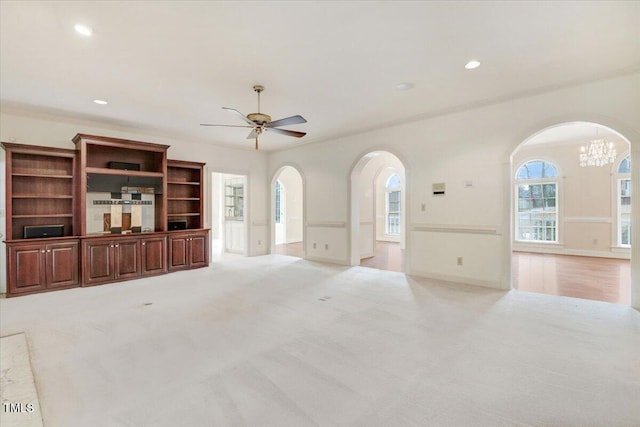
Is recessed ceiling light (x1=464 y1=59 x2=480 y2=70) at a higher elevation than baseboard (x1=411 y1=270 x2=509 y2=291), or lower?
higher

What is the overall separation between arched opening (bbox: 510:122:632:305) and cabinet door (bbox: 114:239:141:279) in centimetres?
667

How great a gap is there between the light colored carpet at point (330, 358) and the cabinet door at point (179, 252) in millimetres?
1486

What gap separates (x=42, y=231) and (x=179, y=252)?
2.04m

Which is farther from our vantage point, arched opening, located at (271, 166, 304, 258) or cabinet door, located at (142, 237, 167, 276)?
arched opening, located at (271, 166, 304, 258)

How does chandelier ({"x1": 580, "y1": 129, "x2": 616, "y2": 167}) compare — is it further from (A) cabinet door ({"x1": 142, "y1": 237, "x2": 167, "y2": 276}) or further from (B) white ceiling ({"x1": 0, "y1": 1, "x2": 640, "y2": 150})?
(A) cabinet door ({"x1": 142, "y1": 237, "x2": 167, "y2": 276})

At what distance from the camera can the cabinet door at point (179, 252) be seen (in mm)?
5820

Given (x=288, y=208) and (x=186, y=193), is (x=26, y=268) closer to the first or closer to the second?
(x=186, y=193)

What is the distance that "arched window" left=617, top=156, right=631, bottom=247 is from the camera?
7.02 metres

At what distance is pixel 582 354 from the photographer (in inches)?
99.2

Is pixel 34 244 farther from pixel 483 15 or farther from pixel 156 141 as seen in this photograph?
pixel 483 15

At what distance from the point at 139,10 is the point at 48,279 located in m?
4.27

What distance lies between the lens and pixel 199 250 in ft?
20.5

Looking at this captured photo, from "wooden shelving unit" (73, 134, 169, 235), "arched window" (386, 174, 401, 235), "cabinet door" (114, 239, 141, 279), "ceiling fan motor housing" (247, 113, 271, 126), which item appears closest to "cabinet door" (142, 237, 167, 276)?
"cabinet door" (114, 239, 141, 279)

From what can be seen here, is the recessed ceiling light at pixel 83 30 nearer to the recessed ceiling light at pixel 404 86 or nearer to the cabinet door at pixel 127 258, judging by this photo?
the recessed ceiling light at pixel 404 86
